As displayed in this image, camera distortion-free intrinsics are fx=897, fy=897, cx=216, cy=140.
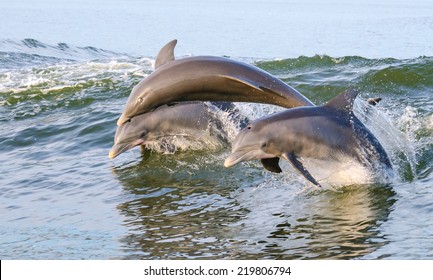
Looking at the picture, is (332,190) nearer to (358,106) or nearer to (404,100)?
(358,106)

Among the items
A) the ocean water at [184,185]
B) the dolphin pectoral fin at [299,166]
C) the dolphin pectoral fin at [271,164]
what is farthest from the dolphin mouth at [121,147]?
the dolphin pectoral fin at [299,166]

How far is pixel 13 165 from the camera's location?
14.4m

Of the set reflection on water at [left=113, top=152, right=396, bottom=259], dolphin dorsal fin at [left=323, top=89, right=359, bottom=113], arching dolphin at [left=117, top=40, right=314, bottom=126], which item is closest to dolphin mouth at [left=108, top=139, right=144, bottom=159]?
reflection on water at [left=113, top=152, right=396, bottom=259]

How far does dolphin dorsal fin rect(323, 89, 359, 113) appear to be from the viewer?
434 inches

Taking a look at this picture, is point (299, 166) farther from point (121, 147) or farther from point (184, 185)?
point (121, 147)

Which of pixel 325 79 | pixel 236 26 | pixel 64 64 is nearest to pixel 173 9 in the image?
pixel 236 26

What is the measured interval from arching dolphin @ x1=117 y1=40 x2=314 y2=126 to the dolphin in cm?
74

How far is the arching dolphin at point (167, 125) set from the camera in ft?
45.4

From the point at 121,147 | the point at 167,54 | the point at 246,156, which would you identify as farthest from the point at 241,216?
the point at 121,147

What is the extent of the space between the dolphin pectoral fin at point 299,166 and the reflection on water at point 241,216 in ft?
→ 1.25

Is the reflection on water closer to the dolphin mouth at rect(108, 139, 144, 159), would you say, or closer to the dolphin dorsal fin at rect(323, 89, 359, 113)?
the dolphin mouth at rect(108, 139, 144, 159)

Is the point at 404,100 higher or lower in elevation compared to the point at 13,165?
higher

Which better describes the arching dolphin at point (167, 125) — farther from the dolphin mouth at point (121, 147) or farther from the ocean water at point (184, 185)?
the ocean water at point (184, 185)

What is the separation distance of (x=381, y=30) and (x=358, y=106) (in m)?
25.2
